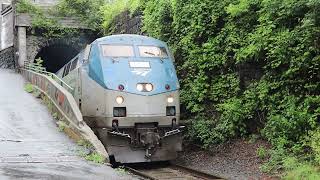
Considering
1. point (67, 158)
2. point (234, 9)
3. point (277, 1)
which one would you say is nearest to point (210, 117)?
point (234, 9)

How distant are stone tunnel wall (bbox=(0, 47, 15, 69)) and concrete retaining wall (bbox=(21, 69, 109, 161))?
13548 mm

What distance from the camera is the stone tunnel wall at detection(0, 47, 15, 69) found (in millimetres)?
31672

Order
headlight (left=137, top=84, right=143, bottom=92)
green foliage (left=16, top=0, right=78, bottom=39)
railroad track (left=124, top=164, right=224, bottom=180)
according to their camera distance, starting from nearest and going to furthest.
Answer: railroad track (left=124, top=164, right=224, bottom=180)
headlight (left=137, top=84, right=143, bottom=92)
green foliage (left=16, top=0, right=78, bottom=39)

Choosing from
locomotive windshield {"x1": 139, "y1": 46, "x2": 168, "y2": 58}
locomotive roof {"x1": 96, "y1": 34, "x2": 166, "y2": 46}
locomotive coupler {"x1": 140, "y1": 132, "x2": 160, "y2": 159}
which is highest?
locomotive roof {"x1": 96, "y1": 34, "x2": 166, "y2": 46}

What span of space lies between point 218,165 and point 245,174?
151cm

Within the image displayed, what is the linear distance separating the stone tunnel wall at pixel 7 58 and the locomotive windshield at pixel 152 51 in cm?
2031

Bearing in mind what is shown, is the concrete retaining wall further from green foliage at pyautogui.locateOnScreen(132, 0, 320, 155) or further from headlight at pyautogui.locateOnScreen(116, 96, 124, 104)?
green foliage at pyautogui.locateOnScreen(132, 0, 320, 155)

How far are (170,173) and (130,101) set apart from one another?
6.75 ft

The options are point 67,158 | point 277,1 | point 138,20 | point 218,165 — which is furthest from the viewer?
point 138,20

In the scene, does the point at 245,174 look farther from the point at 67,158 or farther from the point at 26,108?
the point at 26,108

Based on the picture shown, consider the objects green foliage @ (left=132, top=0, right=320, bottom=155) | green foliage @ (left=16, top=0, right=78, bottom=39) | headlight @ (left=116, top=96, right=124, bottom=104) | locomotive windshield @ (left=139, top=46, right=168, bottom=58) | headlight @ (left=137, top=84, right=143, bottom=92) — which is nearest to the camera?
green foliage @ (left=132, top=0, right=320, bottom=155)

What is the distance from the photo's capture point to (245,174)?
10641mm

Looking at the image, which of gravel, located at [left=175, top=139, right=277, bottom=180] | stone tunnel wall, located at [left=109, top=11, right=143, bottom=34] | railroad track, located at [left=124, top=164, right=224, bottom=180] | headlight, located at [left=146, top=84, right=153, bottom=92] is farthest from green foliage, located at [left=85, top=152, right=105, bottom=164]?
stone tunnel wall, located at [left=109, top=11, right=143, bottom=34]

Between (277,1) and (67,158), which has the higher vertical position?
(277,1)
